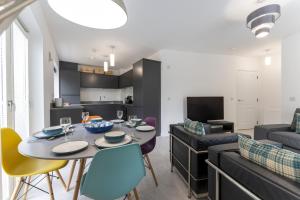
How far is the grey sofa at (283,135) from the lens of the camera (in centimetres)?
220

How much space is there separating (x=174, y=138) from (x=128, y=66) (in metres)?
4.93

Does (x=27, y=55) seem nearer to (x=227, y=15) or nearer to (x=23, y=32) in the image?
(x=23, y=32)

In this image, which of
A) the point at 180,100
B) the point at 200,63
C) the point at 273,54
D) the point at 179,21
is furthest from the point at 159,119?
the point at 273,54

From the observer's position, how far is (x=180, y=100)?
435cm

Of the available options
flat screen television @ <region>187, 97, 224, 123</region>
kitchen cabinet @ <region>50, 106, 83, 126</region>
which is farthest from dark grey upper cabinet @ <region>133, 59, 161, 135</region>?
kitchen cabinet @ <region>50, 106, 83, 126</region>

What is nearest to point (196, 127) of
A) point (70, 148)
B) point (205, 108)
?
point (70, 148)

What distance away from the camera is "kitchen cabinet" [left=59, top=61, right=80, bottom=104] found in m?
5.07

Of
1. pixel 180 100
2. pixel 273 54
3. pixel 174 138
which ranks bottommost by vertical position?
pixel 174 138

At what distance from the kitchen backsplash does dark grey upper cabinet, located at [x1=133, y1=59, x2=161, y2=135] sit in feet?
7.13

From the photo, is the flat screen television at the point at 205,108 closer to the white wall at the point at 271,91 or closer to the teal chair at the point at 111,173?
the white wall at the point at 271,91

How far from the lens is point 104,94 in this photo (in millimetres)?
6727

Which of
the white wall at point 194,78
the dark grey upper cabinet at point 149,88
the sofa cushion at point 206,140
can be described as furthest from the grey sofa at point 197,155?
the white wall at point 194,78

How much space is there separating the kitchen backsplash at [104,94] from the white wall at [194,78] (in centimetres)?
240

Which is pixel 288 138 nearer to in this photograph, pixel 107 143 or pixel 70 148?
pixel 107 143
